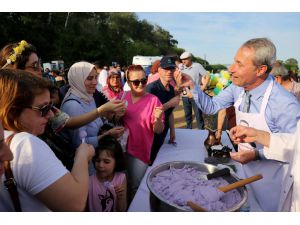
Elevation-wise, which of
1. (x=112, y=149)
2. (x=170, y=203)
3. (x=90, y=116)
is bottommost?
(x=112, y=149)

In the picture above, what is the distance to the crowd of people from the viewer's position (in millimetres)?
845

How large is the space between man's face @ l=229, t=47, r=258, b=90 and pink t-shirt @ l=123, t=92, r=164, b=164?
843 millimetres

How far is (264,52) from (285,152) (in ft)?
2.42

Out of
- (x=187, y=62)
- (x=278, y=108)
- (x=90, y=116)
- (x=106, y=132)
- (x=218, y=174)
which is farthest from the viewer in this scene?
(x=187, y=62)

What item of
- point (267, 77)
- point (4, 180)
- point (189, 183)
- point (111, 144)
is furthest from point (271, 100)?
point (4, 180)

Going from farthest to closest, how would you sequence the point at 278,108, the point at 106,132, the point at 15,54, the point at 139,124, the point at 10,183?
the point at 139,124
the point at 106,132
the point at 15,54
the point at 278,108
the point at 10,183

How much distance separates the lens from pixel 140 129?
2.17m

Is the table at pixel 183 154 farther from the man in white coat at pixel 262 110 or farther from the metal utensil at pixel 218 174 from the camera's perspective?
the metal utensil at pixel 218 174

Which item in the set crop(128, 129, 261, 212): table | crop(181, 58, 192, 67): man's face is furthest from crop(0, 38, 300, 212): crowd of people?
crop(181, 58, 192, 67): man's face

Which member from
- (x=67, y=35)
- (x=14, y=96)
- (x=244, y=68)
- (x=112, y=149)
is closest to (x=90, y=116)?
(x=112, y=149)

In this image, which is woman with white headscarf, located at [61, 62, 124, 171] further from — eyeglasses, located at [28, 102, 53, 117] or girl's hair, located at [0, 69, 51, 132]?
girl's hair, located at [0, 69, 51, 132]

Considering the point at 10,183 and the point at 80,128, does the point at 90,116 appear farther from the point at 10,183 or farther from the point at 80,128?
the point at 10,183

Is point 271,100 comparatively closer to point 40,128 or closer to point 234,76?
point 234,76
